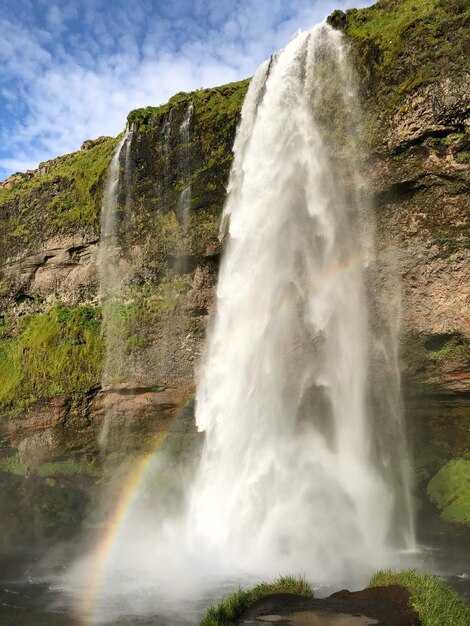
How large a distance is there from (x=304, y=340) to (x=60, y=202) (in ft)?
56.0

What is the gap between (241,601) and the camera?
8703mm

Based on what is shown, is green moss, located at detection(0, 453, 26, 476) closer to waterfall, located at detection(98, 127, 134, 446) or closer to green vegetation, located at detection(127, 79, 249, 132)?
waterfall, located at detection(98, 127, 134, 446)

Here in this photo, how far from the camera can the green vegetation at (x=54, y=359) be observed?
22766mm

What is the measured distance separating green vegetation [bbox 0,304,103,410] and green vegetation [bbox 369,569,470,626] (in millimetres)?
15882

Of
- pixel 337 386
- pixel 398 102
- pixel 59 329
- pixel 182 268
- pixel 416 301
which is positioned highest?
pixel 398 102

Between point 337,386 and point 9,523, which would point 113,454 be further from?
point 337,386

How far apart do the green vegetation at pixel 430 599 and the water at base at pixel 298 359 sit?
435cm

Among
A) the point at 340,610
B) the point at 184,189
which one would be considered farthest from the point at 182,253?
the point at 340,610

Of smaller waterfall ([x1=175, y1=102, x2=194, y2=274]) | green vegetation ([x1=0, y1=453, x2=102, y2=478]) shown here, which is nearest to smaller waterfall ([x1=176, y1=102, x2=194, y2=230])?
smaller waterfall ([x1=175, y1=102, x2=194, y2=274])

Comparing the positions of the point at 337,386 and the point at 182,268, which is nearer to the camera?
the point at 337,386

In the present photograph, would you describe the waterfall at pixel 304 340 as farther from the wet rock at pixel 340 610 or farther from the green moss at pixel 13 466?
the green moss at pixel 13 466

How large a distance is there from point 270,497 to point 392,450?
533 centimetres

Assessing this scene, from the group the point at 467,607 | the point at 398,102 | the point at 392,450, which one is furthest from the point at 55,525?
the point at 398,102

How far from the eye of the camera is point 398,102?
53.7ft
